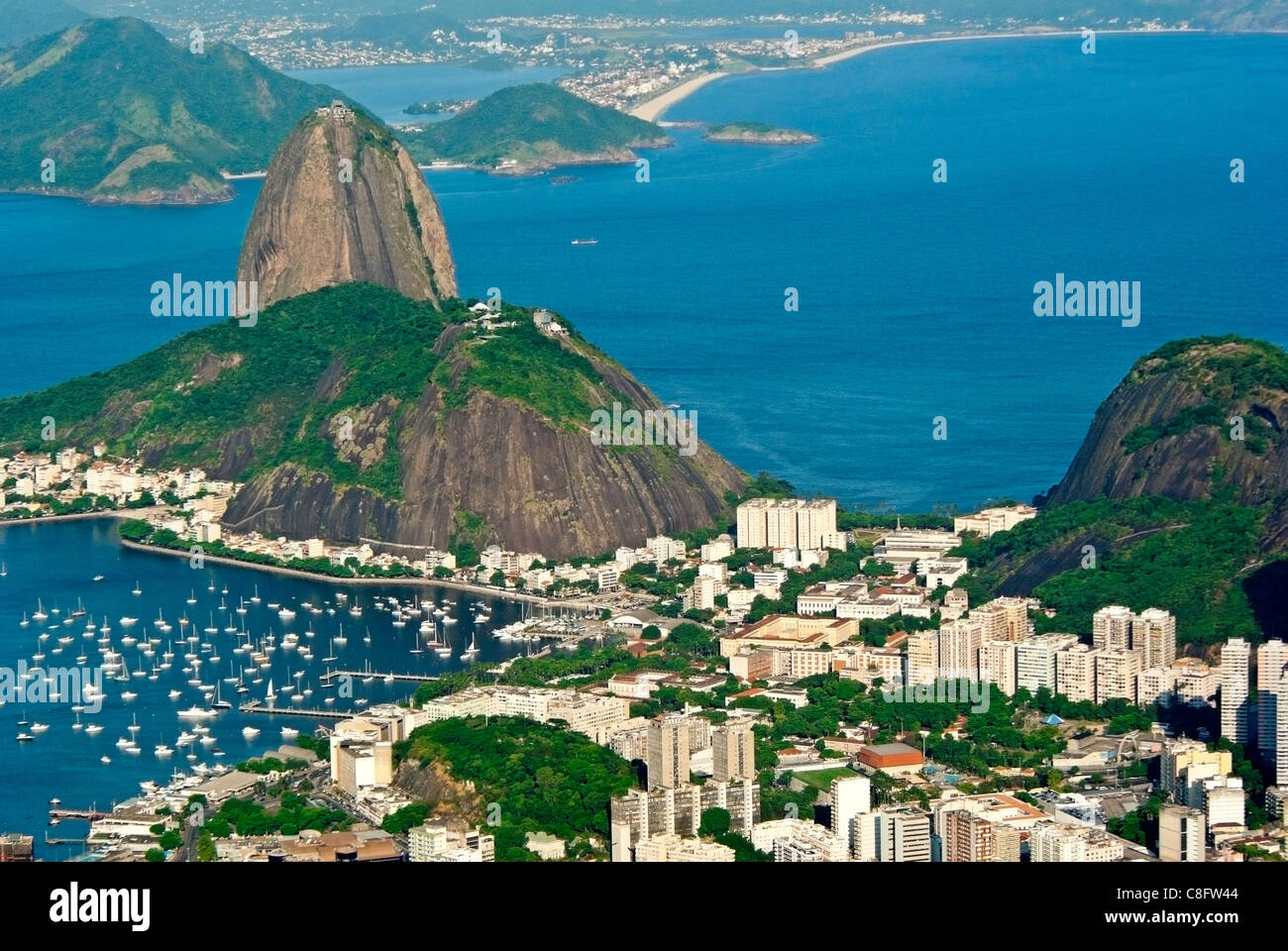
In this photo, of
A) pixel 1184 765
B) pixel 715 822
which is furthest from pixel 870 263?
pixel 715 822

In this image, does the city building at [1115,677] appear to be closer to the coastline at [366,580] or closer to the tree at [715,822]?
the tree at [715,822]

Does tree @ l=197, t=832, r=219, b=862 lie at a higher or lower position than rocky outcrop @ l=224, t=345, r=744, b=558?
lower

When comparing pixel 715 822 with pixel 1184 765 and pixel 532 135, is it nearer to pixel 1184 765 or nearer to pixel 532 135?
pixel 1184 765

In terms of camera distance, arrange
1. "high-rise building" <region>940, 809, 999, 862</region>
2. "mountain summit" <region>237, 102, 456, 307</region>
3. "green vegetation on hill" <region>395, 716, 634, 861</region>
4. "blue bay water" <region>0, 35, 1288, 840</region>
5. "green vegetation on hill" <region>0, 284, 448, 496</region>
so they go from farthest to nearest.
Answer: "mountain summit" <region>237, 102, 456, 307</region>
"green vegetation on hill" <region>0, 284, 448, 496</region>
"blue bay water" <region>0, 35, 1288, 840</region>
"green vegetation on hill" <region>395, 716, 634, 861</region>
"high-rise building" <region>940, 809, 999, 862</region>

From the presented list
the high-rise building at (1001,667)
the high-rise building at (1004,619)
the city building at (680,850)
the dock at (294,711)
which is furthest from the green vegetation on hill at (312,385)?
the city building at (680,850)

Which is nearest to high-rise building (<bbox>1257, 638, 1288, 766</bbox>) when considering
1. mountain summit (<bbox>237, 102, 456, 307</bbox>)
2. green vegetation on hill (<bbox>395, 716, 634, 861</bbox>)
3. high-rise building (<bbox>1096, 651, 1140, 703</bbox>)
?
high-rise building (<bbox>1096, 651, 1140, 703</bbox>)

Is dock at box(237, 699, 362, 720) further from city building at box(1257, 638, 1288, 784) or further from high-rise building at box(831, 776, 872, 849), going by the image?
city building at box(1257, 638, 1288, 784)
